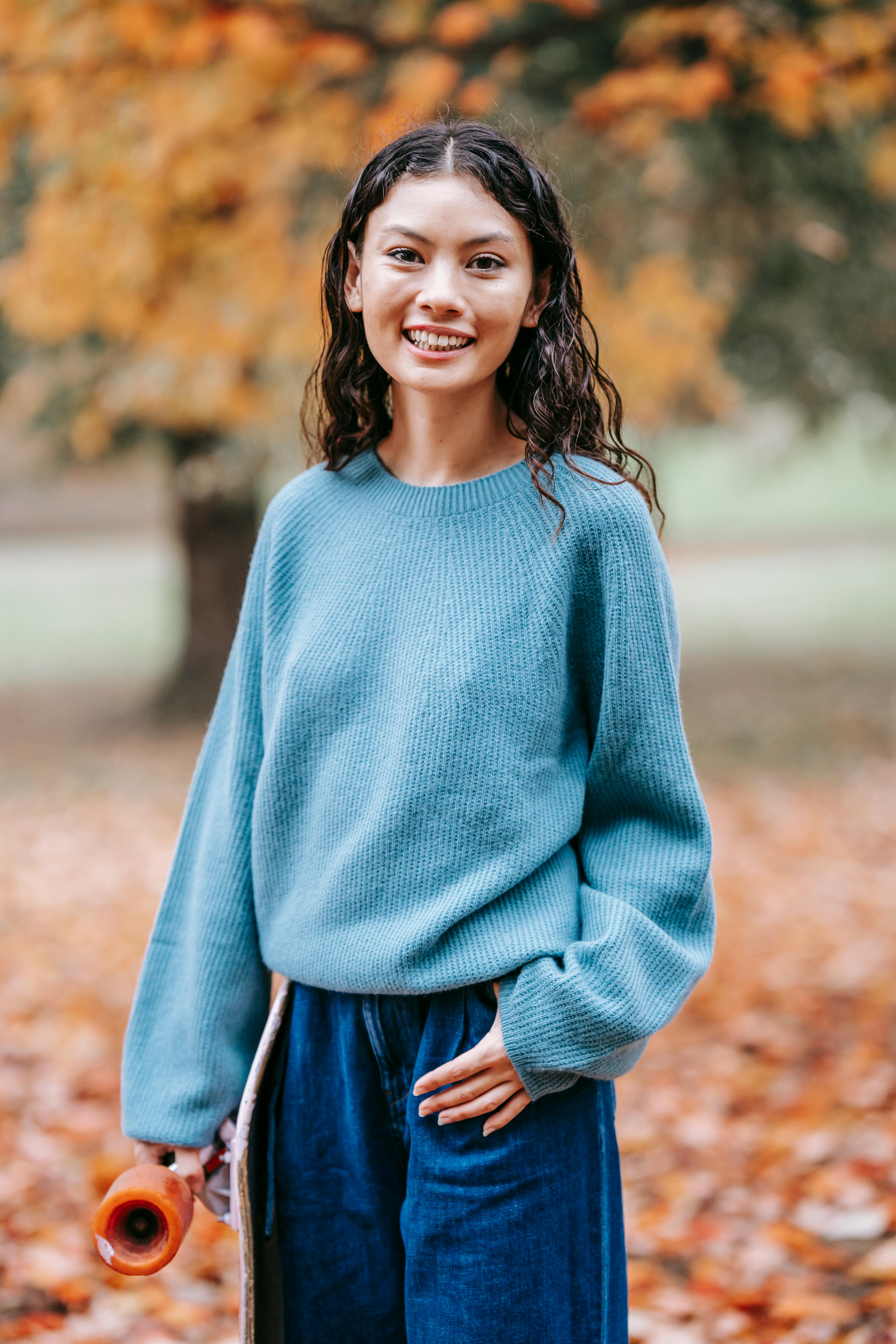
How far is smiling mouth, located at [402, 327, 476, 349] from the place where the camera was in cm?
159

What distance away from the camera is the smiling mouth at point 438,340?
1586 millimetres

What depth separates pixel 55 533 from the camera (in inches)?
1316

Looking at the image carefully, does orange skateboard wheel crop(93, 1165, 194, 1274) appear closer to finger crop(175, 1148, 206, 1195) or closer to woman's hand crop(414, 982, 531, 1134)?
finger crop(175, 1148, 206, 1195)

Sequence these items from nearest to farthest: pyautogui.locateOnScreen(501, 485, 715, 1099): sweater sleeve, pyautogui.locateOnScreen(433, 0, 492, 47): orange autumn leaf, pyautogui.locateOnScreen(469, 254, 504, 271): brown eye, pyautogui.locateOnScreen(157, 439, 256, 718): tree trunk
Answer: pyautogui.locateOnScreen(501, 485, 715, 1099): sweater sleeve → pyautogui.locateOnScreen(469, 254, 504, 271): brown eye → pyautogui.locateOnScreen(433, 0, 492, 47): orange autumn leaf → pyautogui.locateOnScreen(157, 439, 256, 718): tree trunk

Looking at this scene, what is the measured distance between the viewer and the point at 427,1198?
61.2 inches

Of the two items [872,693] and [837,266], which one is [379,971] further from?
[872,693]

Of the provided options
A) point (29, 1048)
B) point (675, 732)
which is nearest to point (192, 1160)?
point (675, 732)

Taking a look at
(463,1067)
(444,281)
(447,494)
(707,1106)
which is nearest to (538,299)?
(444,281)

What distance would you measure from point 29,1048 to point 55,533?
31.0 meters

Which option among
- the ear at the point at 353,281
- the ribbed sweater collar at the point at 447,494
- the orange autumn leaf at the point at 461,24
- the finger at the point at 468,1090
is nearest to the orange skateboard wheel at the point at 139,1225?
the finger at the point at 468,1090

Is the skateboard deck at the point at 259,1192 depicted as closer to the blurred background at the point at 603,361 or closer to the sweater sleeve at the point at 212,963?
the sweater sleeve at the point at 212,963

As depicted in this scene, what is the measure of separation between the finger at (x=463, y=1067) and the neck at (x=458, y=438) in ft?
2.43

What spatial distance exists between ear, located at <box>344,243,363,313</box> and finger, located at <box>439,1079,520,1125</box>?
3.51ft

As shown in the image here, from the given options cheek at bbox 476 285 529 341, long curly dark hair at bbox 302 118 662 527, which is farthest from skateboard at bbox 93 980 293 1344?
cheek at bbox 476 285 529 341
